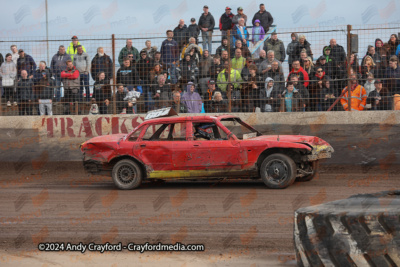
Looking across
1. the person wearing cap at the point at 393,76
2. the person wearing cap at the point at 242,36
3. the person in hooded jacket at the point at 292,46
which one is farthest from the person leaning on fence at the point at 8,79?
the person wearing cap at the point at 393,76

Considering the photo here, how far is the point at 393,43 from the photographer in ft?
44.2

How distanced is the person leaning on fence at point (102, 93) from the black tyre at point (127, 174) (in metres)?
3.49

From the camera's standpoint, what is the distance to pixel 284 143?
10.9 m

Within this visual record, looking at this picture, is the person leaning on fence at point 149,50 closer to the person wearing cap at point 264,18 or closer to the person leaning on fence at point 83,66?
the person leaning on fence at point 83,66

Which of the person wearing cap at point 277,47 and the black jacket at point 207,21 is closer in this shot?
the person wearing cap at point 277,47

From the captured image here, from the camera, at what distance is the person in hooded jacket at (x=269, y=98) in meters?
14.2

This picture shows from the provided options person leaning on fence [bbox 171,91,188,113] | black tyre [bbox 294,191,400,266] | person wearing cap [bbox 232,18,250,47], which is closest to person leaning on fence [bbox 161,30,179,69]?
person leaning on fence [bbox 171,91,188,113]

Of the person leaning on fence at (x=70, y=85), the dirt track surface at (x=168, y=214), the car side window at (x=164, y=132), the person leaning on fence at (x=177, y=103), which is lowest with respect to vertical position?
the dirt track surface at (x=168, y=214)

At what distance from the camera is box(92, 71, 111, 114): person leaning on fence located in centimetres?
1495

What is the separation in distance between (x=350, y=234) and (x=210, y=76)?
35.2 ft

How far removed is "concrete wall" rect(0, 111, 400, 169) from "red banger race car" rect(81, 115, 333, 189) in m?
2.16

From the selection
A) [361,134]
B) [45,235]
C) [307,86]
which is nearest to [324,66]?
[307,86]

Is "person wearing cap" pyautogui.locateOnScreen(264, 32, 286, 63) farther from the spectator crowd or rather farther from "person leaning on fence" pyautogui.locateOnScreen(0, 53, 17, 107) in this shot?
"person leaning on fence" pyautogui.locateOnScreen(0, 53, 17, 107)

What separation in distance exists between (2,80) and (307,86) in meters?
7.33
